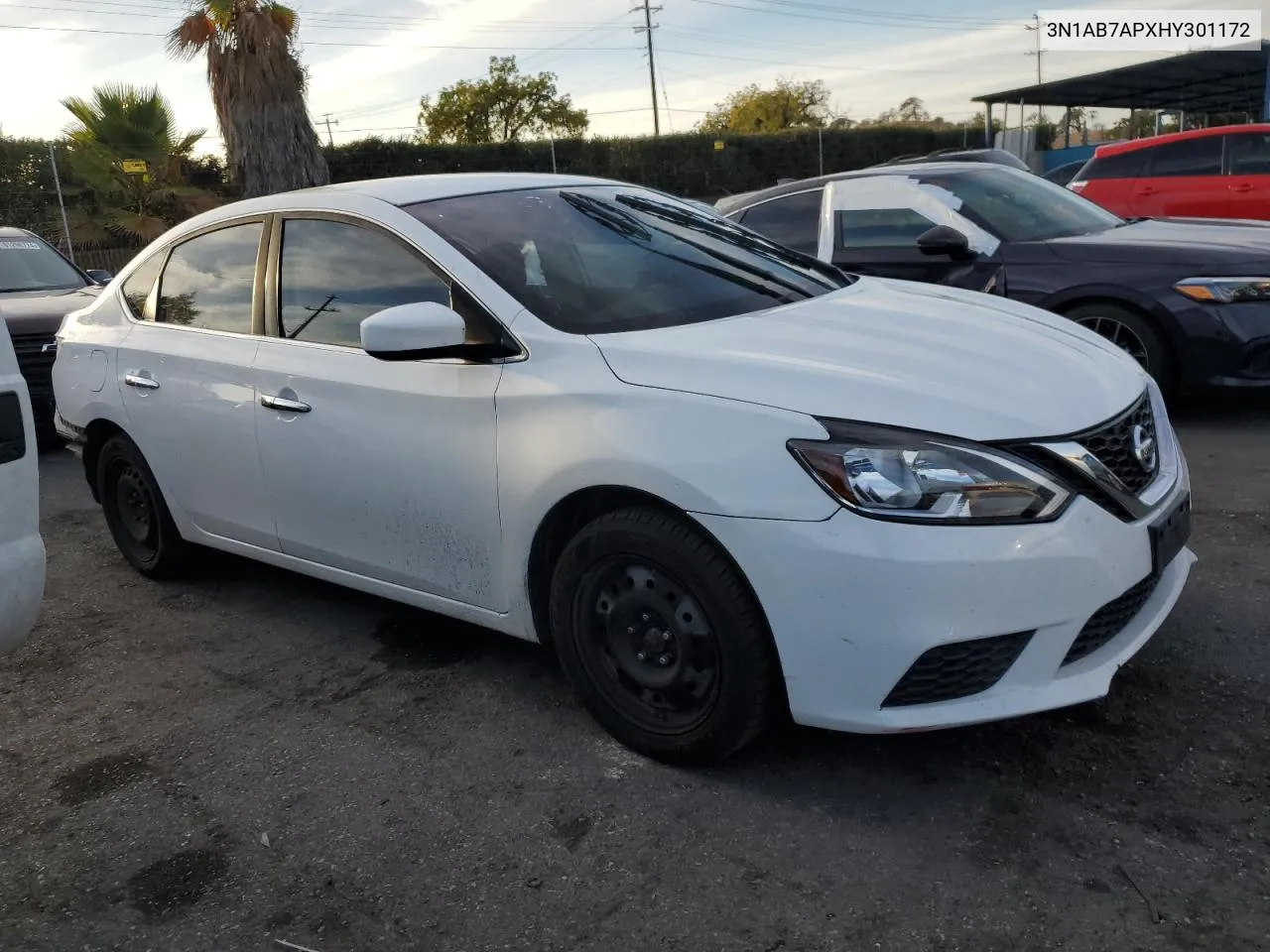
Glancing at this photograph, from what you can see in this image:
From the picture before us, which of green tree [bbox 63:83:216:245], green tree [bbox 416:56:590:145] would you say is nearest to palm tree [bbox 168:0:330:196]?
green tree [bbox 63:83:216:245]

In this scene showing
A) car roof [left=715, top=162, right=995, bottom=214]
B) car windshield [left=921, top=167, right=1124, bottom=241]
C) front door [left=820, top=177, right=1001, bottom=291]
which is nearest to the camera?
front door [left=820, top=177, right=1001, bottom=291]

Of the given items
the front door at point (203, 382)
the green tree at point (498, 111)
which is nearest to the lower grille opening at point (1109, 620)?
the front door at point (203, 382)

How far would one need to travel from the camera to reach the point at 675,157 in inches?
1412

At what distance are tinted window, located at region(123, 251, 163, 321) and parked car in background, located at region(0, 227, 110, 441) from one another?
2724 mm

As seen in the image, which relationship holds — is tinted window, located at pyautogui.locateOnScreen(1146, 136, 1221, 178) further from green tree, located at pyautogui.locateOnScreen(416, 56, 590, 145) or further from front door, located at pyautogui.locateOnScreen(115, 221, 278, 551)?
green tree, located at pyautogui.locateOnScreen(416, 56, 590, 145)

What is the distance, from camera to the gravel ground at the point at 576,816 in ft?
7.78

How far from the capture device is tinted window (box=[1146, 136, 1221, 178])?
10781 millimetres

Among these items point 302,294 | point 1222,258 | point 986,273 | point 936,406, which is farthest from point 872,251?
point 936,406

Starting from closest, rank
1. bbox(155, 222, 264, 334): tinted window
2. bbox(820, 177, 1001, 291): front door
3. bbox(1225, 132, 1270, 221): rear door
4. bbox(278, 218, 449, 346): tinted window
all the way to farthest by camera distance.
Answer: bbox(278, 218, 449, 346): tinted window
bbox(155, 222, 264, 334): tinted window
bbox(820, 177, 1001, 291): front door
bbox(1225, 132, 1270, 221): rear door

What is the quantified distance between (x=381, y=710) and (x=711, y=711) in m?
1.21

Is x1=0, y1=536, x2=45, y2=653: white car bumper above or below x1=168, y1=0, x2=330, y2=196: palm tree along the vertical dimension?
below

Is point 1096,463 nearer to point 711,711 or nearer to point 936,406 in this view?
point 936,406

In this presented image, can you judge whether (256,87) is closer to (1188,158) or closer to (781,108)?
(1188,158)

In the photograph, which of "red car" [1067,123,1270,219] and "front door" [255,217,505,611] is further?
"red car" [1067,123,1270,219]
